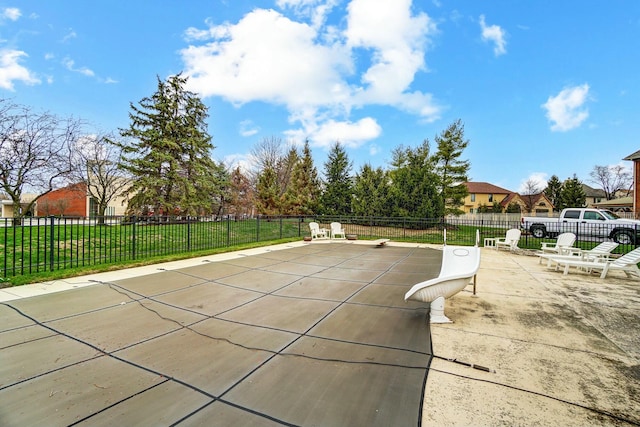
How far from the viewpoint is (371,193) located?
63.1ft

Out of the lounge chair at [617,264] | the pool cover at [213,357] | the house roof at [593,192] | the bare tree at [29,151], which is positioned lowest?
the pool cover at [213,357]

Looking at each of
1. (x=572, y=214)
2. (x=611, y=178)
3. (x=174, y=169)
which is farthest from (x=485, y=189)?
(x=174, y=169)

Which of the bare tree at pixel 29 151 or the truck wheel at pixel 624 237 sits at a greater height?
the bare tree at pixel 29 151

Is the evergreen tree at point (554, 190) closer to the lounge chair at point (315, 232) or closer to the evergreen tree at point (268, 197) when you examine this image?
the evergreen tree at point (268, 197)

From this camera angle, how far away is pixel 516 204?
40.4m

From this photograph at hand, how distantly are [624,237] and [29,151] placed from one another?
84.0 ft

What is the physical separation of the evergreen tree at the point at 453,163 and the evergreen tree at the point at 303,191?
10.4m

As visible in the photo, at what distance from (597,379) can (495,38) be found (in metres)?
12.8

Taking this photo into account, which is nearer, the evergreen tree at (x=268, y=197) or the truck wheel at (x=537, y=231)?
the truck wheel at (x=537, y=231)

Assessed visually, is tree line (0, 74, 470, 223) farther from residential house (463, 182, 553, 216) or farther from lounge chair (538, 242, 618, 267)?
residential house (463, 182, 553, 216)

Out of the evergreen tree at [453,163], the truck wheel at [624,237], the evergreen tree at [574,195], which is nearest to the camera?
the truck wheel at [624,237]

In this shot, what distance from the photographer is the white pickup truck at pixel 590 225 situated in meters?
12.4

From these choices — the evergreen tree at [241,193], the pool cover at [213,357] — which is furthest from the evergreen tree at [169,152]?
the pool cover at [213,357]

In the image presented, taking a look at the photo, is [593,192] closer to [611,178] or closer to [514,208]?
[611,178]
